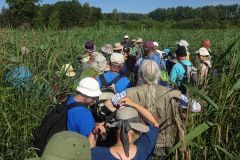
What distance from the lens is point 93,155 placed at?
316 cm

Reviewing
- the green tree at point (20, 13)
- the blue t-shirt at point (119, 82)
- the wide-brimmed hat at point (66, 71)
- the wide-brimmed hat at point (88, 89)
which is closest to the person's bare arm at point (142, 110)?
the wide-brimmed hat at point (88, 89)

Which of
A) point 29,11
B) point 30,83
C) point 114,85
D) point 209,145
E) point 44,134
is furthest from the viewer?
point 29,11

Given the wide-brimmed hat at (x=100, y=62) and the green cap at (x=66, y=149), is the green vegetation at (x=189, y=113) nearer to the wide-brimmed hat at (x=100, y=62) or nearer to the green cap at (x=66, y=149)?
the green cap at (x=66, y=149)

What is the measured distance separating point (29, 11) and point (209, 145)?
153ft

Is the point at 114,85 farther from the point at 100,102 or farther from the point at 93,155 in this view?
the point at 93,155

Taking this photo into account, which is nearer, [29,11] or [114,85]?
[114,85]

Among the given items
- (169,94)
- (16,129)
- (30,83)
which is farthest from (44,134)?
(169,94)

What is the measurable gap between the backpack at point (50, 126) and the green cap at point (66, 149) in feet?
5.14

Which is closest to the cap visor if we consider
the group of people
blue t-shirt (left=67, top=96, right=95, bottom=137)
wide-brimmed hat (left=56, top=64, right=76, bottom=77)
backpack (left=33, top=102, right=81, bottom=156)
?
the group of people

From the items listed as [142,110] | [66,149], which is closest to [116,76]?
[142,110]

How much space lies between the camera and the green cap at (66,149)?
7.87 ft

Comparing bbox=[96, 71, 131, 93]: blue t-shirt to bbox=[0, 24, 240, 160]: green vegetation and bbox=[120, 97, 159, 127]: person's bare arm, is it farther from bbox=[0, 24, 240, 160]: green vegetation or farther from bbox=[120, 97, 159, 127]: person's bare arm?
bbox=[120, 97, 159, 127]: person's bare arm

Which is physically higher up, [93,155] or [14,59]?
[14,59]

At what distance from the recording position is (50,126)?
13.2ft
